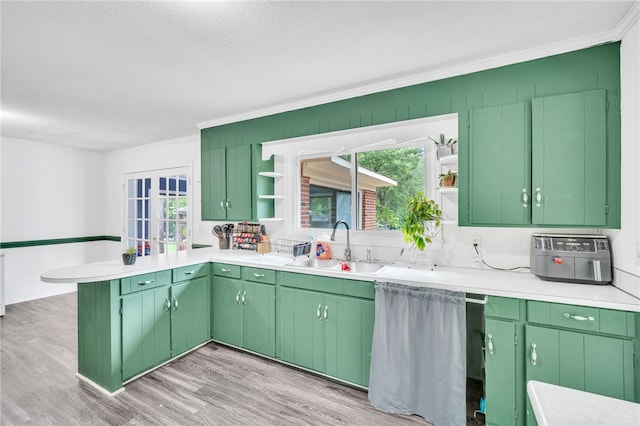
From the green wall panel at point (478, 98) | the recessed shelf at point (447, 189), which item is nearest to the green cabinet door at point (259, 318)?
the green wall panel at point (478, 98)

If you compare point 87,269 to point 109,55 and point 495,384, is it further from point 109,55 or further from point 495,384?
point 495,384

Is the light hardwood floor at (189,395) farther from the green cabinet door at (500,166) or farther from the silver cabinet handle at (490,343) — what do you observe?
the green cabinet door at (500,166)

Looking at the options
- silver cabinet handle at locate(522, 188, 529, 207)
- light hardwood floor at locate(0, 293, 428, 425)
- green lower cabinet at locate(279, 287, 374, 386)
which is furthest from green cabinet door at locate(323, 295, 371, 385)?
silver cabinet handle at locate(522, 188, 529, 207)

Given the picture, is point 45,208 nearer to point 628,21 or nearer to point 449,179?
point 449,179

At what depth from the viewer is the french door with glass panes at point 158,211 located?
14.7 ft

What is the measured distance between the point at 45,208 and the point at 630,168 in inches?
269

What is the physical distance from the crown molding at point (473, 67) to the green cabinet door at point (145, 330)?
6.93 ft

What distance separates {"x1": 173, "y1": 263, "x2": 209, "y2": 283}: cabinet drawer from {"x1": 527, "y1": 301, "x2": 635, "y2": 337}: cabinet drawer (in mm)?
2744

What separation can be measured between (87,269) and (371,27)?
2.75 meters

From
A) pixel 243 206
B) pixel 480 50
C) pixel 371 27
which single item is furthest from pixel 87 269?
pixel 480 50

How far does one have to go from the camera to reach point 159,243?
472cm

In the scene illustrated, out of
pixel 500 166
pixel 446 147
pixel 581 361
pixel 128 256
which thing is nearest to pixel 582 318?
pixel 581 361

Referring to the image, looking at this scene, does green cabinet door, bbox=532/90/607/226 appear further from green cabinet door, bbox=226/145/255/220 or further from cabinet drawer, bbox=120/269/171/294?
cabinet drawer, bbox=120/269/171/294

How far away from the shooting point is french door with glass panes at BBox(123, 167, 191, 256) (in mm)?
4488
